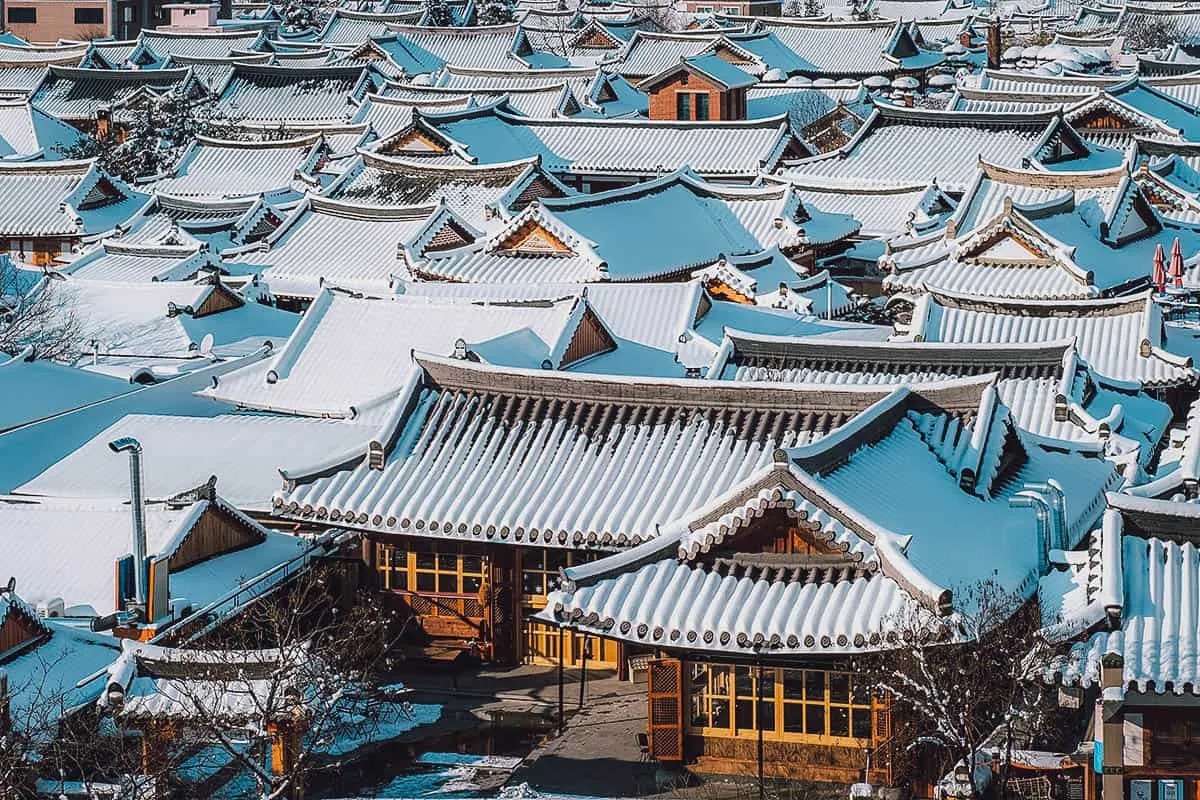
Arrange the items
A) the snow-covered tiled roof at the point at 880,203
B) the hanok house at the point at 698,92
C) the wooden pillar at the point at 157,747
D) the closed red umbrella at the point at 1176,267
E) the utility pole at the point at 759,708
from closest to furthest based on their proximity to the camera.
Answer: the wooden pillar at the point at 157,747 → the utility pole at the point at 759,708 → the closed red umbrella at the point at 1176,267 → the snow-covered tiled roof at the point at 880,203 → the hanok house at the point at 698,92

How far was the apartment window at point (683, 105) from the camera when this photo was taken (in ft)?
254

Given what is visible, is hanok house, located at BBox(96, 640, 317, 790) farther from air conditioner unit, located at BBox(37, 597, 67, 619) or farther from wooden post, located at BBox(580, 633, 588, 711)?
wooden post, located at BBox(580, 633, 588, 711)

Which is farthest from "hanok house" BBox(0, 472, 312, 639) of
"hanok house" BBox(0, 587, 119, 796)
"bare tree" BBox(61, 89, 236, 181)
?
"bare tree" BBox(61, 89, 236, 181)

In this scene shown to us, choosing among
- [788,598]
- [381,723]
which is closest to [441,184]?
[381,723]

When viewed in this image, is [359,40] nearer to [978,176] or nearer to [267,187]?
[267,187]

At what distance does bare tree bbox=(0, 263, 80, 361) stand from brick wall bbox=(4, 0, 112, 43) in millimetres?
82231

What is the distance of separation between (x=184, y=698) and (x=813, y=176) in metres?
41.5

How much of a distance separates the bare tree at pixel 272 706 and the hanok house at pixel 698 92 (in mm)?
54389

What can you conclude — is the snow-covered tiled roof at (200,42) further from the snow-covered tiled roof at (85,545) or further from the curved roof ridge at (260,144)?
the snow-covered tiled roof at (85,545)

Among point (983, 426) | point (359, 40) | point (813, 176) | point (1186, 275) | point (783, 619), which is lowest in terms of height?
point (783, 619)

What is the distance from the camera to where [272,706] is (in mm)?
20328

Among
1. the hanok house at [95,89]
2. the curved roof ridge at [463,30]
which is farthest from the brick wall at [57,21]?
the hanok house at [95,89]

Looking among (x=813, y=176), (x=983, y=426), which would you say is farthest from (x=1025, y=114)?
(x=983, y=426)

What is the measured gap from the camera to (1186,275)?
151 feet
